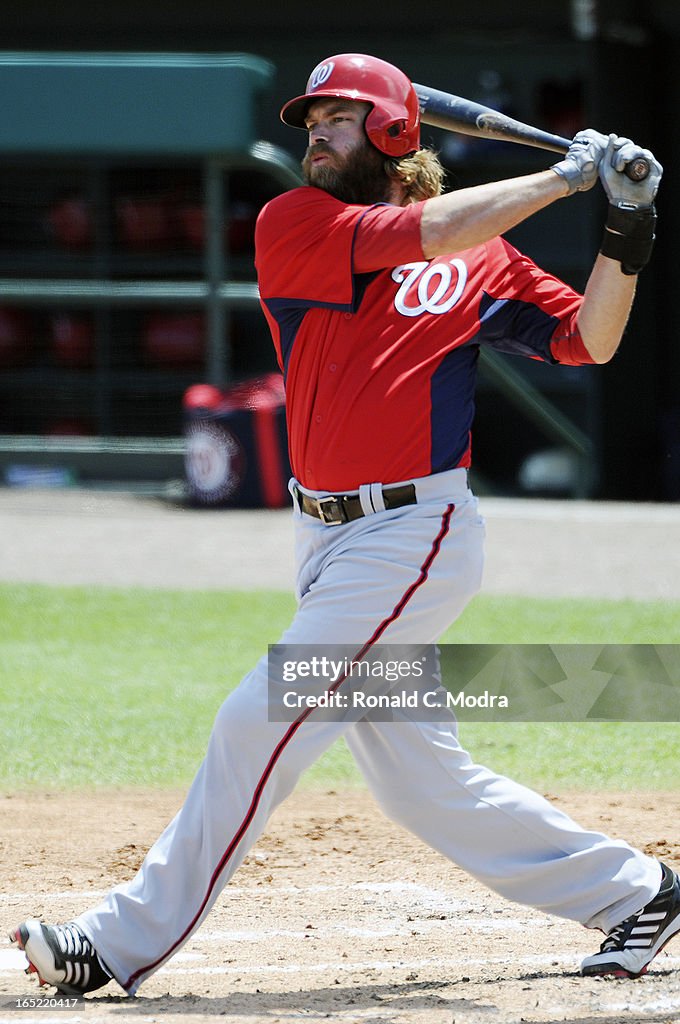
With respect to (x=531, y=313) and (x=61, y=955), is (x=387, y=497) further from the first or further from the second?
(x=61, y=955)

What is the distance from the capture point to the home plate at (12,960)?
3.32 meters

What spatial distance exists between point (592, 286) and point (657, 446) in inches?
395

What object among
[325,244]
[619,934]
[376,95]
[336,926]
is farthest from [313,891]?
[376,95]

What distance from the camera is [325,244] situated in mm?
3064

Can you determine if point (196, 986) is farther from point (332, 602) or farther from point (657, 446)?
point (657, 446)

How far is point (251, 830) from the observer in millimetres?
2988

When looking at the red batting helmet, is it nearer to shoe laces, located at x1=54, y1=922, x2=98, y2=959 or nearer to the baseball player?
the baseball player

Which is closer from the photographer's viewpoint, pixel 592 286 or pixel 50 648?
pixel 592 286

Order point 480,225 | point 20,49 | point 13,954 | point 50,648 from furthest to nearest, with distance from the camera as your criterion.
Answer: point 20,49
point 50,648
point 13,954
point 480,225

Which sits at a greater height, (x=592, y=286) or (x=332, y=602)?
(x=592, y=286)

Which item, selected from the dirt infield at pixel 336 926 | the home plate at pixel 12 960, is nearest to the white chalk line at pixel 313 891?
the dirt infield at pixel 336 926

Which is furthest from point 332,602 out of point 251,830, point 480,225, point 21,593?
point 21,593

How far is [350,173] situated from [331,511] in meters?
0.69

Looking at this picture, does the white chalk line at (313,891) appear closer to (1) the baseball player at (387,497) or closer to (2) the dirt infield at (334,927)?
(2) the dirt infield at (334,927)
